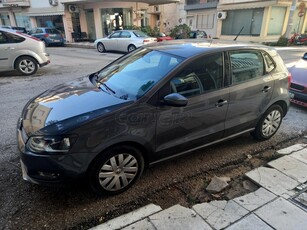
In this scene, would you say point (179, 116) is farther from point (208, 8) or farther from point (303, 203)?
point (208, 8)

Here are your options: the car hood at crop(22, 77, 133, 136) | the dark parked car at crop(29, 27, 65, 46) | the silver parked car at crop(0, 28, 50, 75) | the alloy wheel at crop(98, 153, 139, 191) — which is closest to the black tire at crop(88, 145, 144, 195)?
the alloy wheel at crop(98, 153, 139, 191)

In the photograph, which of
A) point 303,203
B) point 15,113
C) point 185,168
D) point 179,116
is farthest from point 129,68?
point 15,113

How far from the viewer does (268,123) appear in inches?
A: 155

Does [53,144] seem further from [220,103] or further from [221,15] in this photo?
[221,15]

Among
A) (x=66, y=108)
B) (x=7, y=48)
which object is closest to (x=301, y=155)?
(x=66, y=108)

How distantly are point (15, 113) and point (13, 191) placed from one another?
2710 mm

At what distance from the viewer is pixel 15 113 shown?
5.03 metres

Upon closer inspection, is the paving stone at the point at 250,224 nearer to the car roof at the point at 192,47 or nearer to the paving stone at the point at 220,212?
the paving stone at the point at 220,212

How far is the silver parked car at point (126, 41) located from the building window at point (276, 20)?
41.2ft

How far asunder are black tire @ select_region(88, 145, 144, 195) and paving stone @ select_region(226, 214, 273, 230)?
1130 mm

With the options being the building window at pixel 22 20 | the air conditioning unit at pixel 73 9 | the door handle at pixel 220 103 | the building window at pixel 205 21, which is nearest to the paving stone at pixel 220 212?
the door handle at pixel 220 103

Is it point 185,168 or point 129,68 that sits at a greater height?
point 129,68

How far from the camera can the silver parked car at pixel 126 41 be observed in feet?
45.9

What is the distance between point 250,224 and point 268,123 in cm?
201
